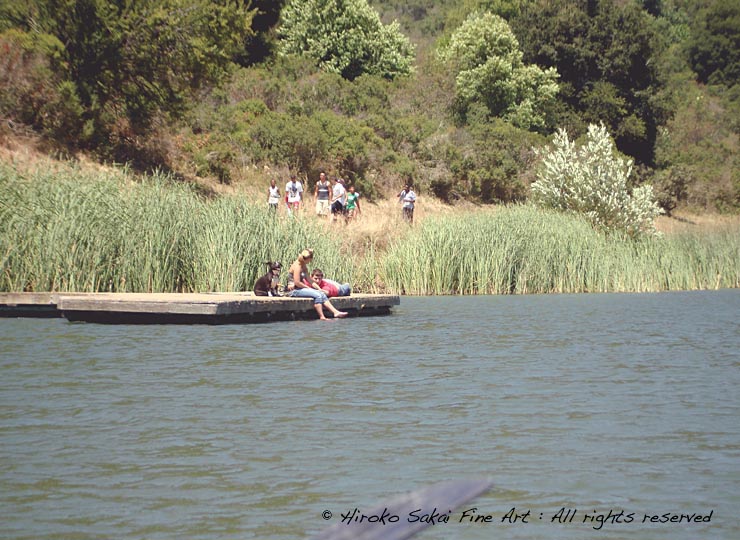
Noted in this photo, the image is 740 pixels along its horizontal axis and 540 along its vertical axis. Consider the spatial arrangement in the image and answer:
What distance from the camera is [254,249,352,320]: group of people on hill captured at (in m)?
18.2

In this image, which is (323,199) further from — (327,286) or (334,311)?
(334,311)

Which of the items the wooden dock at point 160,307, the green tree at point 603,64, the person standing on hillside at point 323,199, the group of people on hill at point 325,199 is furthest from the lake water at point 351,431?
the green tree at point 603,64

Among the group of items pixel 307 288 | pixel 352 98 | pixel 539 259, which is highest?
pixel 352 98

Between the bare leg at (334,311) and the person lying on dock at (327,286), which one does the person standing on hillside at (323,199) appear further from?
the bare leg at (334,311)

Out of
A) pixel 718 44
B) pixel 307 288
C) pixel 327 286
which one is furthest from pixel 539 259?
pixel 718 44

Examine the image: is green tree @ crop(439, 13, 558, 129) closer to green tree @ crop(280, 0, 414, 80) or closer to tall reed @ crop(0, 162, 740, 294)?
green tree @ crop(280, 0, 414, 80)

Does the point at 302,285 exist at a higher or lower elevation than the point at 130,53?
lower

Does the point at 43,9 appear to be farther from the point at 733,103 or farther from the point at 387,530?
the point at 733,103

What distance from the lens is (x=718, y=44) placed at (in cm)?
8119

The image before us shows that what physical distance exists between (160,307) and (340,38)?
131ft

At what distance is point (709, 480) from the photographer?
6.59 meters

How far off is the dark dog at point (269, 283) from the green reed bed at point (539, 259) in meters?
7.50

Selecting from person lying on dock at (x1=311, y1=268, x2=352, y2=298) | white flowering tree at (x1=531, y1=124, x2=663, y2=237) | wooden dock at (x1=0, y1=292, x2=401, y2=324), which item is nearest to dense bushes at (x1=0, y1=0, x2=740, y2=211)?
white flowering tree at (x1=531, y1=124, x2=663, y2=237)

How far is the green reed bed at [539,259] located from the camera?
25.5m
